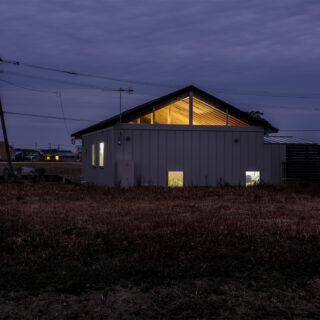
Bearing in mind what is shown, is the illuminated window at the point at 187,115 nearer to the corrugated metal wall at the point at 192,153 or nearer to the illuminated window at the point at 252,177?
the corrugated metal wall at the point at 192,153

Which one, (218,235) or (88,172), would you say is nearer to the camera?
(218,235)

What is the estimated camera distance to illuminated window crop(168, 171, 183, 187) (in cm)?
2147

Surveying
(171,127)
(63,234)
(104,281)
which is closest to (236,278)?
(104,281)

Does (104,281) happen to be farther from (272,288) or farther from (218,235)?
(218,235)

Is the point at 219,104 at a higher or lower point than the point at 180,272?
higher

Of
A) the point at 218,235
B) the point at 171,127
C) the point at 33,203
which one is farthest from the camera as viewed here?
the point at 171,127

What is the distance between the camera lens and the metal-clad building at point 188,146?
20.8 m

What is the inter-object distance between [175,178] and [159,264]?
50.3ft

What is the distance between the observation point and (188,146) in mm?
21547

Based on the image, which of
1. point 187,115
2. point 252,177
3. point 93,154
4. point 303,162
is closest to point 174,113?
point 187,115

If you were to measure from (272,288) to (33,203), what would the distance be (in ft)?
35.3

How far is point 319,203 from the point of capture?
49.0 ft

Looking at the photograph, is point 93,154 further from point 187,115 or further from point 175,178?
point 187,115

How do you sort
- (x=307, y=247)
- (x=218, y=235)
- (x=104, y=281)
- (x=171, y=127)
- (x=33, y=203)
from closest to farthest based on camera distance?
(x=104, y=281)
(x=307, y=247)
(x=218, y=235)
(x=33, y=203)
(x=171, y=127)
